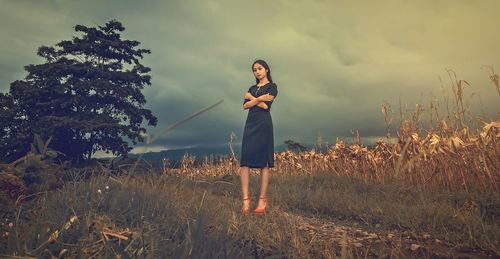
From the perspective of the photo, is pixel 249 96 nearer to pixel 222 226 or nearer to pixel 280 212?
pixel 280 212

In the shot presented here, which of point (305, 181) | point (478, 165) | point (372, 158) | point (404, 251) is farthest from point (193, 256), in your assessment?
point (372, 158)

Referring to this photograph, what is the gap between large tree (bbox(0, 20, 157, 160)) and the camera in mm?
19625

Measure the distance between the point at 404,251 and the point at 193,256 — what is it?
2445 millimetres

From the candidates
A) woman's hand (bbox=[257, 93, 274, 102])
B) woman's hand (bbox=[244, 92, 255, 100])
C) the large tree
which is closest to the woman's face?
woman's hand (bbox=[244, 92, 255, 100])

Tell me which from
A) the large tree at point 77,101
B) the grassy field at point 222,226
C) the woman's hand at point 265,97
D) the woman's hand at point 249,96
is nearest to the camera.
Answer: the grassy field at point 222,226

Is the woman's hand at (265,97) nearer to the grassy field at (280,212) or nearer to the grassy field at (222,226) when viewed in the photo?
the grassy field at (280,212)

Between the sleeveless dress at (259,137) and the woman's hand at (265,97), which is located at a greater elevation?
the woman's hand at (265,97)

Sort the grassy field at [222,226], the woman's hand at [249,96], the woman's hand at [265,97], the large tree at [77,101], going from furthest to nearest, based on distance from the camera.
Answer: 1. the large tree at [77,101]
2. the woman's hand at [249,96]
3. the woman's hand at [265,97]
4. the grassy field at [222,226]

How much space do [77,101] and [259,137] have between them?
16.6m

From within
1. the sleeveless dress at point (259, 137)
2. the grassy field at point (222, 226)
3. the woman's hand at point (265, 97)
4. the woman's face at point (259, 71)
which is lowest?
the grassy field at point (222, 226)

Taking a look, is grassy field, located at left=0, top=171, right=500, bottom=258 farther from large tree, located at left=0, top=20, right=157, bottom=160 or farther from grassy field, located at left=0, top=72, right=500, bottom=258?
large tree, located at left=0, top=20, right=157, bottom=160

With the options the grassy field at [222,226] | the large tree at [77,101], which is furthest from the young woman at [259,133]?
the large tree at [77,101]

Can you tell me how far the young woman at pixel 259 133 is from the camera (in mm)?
6500

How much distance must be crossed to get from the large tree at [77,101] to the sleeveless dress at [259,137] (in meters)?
13.9
